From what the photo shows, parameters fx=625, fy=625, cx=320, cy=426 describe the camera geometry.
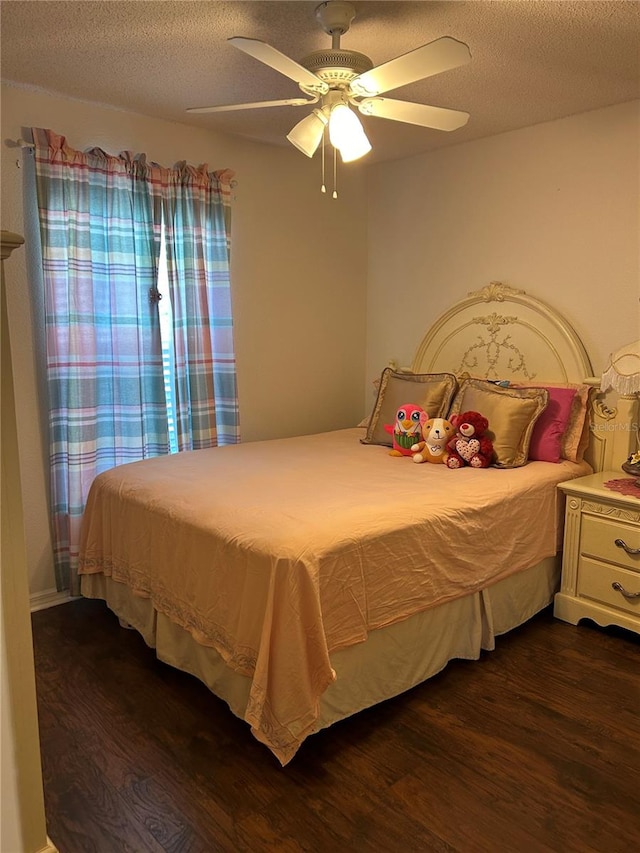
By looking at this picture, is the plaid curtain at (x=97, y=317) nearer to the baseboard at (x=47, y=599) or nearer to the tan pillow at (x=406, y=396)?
the baseboard at (x=47, y=599)

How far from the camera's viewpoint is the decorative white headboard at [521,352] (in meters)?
3.22

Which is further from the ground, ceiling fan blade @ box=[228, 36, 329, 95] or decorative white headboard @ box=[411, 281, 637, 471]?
ceiling fan blade @ box=[228, 36, 329, 95]

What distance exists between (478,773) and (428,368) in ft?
8.58

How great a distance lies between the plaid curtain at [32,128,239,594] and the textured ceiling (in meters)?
0.37

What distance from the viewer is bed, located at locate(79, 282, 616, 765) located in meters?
1.95

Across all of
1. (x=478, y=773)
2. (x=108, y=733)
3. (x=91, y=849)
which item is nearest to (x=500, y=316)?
(x=478, y=773)

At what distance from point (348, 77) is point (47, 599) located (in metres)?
2.75

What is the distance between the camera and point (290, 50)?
250cm

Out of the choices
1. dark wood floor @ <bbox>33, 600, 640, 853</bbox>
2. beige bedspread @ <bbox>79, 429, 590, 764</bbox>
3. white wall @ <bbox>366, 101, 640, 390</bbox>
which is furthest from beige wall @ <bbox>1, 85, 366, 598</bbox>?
dark wood floor @ <bbox>33, 600, 640, 853</bbox>

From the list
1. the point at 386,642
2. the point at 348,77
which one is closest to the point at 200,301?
the point at 348,77

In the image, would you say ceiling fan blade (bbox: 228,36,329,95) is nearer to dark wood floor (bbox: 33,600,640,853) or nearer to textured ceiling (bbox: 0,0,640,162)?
textured ceiling (bbox: 0,0,640,162)

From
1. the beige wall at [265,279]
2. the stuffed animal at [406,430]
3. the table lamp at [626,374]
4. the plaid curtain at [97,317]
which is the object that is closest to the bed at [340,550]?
the stuffed animal at [406,430]

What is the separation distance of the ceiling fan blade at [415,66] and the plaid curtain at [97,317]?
1522 millimetres

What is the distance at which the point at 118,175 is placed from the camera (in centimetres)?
318
